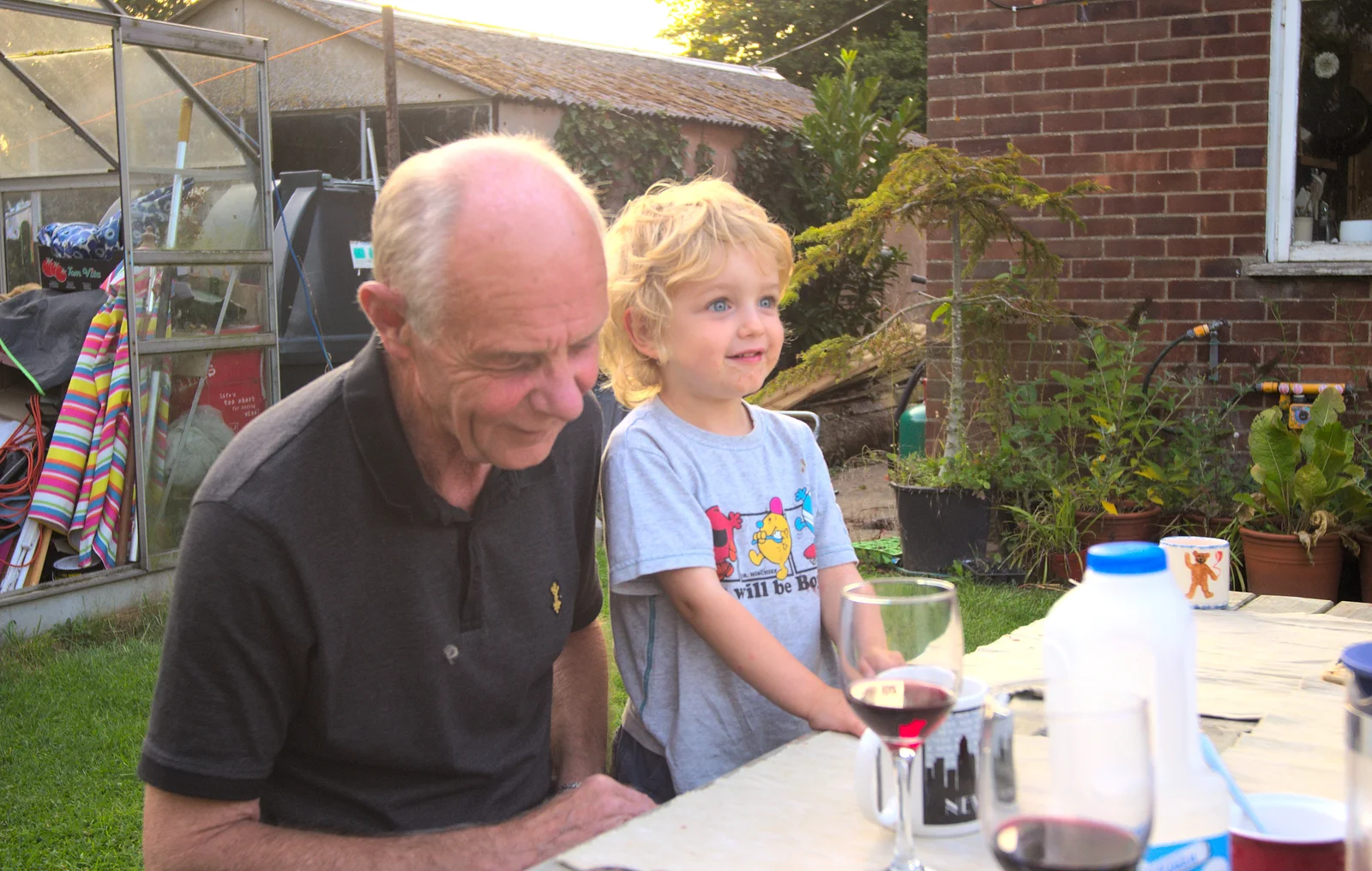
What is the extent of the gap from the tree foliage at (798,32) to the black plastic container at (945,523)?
21104mm

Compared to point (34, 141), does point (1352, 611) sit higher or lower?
lower

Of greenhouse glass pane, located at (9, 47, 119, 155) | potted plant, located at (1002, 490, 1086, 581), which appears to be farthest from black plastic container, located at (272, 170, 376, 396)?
potted plant, located at (1002, 490, 1086, 581)

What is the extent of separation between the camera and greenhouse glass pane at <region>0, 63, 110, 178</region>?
5648 millimetres

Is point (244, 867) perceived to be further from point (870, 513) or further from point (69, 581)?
point (870, 513)

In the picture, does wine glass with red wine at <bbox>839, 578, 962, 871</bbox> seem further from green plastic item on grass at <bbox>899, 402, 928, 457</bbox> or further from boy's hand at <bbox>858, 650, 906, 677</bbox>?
green plastic item on grass at <bbox>899, 402, 928, 457</bbox>

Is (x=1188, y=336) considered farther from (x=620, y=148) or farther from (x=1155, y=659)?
(x=620, y=148)

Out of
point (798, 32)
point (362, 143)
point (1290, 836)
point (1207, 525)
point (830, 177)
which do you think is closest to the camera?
point (1290, 836)

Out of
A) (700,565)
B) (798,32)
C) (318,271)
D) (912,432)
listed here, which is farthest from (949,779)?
(798,32)

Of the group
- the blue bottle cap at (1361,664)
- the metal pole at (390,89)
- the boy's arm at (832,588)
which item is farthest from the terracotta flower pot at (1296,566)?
the metal pole at (390,89)

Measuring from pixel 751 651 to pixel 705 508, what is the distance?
29 cm

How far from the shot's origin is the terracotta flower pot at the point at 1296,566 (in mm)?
4461

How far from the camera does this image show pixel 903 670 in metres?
1.05

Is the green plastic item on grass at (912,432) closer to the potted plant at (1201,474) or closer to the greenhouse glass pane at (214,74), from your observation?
the potted plant at (1201,474)

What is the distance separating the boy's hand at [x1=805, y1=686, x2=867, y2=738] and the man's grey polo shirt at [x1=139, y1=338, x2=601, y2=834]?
39 cm
